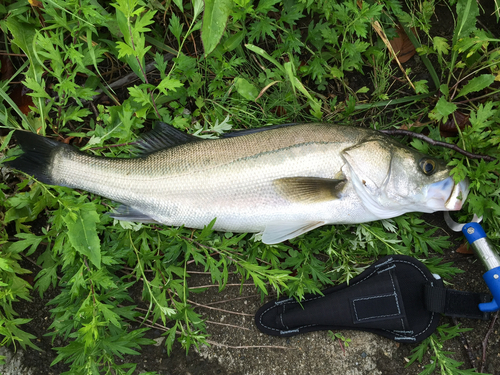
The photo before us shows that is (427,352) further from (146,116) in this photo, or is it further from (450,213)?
(146,116)

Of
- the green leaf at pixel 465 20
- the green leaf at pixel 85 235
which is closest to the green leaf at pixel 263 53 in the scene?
the green leaf at pixel 465 20

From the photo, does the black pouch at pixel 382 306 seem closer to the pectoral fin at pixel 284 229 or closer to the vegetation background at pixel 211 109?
the vegetation background at pixel 211 109

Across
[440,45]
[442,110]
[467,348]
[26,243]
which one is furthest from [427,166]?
[26,243]

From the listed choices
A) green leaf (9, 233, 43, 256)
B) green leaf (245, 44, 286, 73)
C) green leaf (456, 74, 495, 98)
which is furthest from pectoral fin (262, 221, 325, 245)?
green leaf (9, 233, 43, 256)

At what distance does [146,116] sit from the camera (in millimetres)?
2963

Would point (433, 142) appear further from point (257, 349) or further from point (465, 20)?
point (257, 349)

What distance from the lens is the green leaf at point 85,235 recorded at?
2.51m

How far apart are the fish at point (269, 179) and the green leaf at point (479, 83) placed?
70 centimetres

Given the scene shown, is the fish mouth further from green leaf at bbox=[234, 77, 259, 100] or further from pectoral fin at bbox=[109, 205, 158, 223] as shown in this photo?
pectoral fin at bbox=[109, 205, 158, 223]

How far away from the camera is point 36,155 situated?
2752 millimetres

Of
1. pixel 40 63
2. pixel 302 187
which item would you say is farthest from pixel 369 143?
pixel 40 63

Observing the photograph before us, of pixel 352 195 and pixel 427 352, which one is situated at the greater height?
pixel 352 195

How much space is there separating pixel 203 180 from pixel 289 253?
95 cm

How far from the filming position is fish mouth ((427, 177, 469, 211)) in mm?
2551
